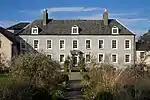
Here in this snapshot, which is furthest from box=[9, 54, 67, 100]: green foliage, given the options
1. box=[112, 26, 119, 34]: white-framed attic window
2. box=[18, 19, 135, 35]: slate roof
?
box=[112, 26, 119, 34]: white-framed attic window

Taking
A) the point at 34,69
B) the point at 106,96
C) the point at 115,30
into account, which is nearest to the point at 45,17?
the point at 115,30

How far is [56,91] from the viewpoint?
19125 millimetres

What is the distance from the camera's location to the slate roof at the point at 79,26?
5472 cm

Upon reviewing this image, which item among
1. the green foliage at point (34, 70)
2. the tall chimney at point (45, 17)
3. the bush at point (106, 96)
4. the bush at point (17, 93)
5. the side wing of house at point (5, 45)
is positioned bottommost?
the bush at point (106, 96)

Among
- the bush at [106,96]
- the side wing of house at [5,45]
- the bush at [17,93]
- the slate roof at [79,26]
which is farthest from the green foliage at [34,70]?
the slate roof at [79,26]

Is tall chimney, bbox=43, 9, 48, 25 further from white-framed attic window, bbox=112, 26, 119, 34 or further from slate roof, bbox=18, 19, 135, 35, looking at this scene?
white-framed attic window, bbox=112, 26, 119, 34

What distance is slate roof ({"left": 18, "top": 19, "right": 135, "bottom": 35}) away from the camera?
180ft

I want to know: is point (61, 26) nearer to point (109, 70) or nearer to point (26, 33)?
point (26, 33)

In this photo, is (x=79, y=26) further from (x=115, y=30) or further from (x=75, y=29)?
(x=115, y=30)

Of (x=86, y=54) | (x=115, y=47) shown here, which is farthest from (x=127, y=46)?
(x=86, y=54)

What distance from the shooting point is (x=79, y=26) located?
183ft

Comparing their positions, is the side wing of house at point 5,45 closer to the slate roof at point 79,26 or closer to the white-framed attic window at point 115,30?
the slate roof at point 79,26

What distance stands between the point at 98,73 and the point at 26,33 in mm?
37212

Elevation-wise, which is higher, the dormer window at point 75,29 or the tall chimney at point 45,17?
the tall chimney at point 45,17
